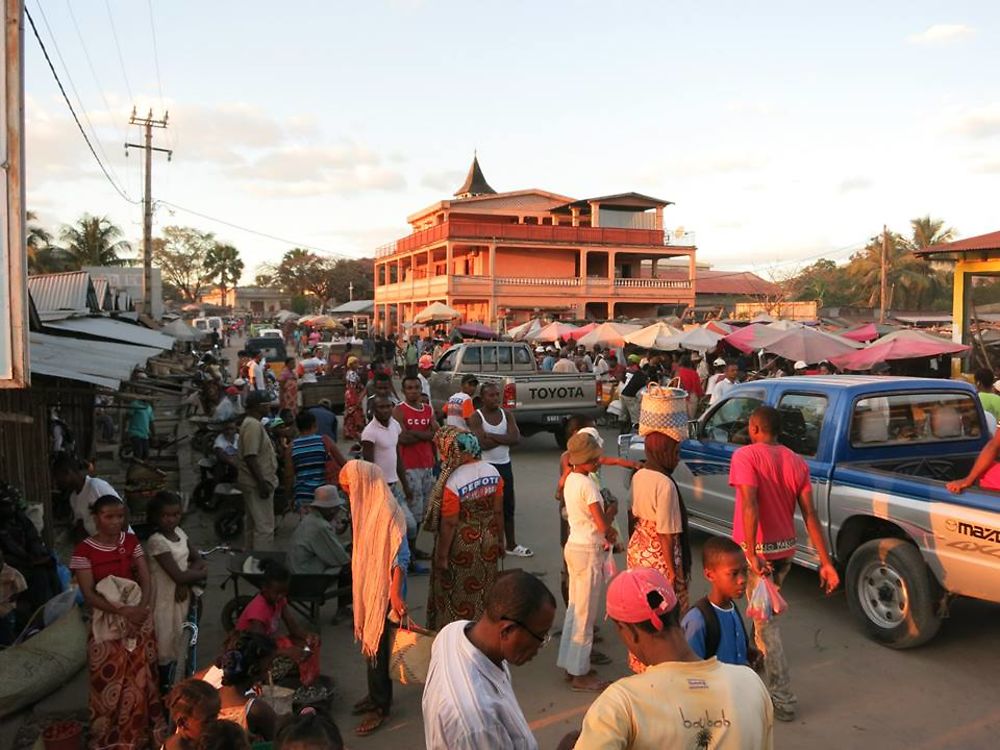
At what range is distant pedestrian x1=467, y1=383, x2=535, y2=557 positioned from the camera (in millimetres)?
7223

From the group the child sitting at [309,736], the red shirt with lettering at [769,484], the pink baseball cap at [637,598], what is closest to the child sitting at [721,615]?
the pink baseball cap at [637,598]

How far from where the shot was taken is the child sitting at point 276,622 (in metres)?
4.57

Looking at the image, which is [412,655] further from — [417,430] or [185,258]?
[185,258]

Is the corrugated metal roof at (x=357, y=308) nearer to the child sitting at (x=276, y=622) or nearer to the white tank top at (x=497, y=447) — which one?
the white tank top at (x=497, y=447)

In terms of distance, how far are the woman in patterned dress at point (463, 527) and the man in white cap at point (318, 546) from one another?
1.07 meters

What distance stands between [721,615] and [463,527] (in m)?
1.95

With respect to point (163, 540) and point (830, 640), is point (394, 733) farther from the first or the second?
point (830, 640)

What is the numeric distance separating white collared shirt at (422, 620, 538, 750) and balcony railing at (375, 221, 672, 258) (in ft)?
130

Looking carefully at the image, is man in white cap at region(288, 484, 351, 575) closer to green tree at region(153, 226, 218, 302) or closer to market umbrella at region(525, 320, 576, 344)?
market umbrella at region(525, 320, 576, 344)

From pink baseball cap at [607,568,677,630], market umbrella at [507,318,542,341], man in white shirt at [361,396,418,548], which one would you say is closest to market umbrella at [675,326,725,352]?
market umbrella at [507,318,542,341]

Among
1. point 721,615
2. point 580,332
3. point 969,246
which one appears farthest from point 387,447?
point 580,332

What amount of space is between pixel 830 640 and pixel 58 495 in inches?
324

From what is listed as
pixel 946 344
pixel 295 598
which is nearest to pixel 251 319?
pixel 946 344

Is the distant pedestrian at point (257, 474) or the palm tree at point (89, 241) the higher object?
the palm tree at point (89, 241)
